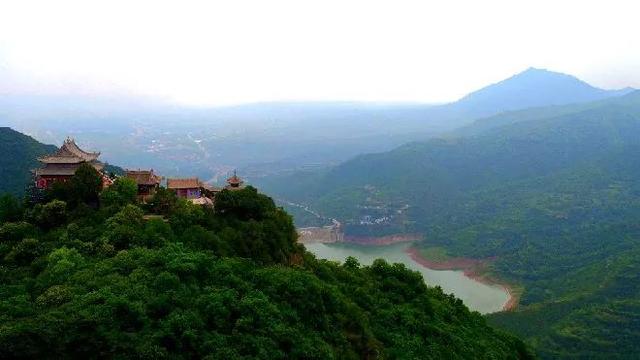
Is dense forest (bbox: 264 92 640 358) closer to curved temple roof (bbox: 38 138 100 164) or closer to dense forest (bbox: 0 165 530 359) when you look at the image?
dense forest (bbox: 0 165 530 359)

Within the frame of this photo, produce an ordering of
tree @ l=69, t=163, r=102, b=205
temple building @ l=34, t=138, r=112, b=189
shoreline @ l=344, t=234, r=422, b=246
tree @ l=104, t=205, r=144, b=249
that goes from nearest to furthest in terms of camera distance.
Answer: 1. tree @ l=104, t=205, r=144, b=249
2. tree @ l=69, t=163, r=102, b=205
3. temple building @ l=34, t=138, r=112, b=189
4. shoreline @ l=344, t=234, r=422, b=246

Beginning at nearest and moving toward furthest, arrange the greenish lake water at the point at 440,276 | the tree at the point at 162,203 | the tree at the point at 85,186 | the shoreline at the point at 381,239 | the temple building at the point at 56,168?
the tree at the point at 85,186, the tree at the point at 162,203, the temple building at the point at 56,168, the greenish lake water at the point at 440,276, the shoreline at the point at 381,239

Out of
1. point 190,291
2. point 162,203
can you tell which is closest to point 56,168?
point 162,203

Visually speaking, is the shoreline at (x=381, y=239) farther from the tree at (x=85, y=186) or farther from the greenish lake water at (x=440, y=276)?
the tree at (x=85, y=186)

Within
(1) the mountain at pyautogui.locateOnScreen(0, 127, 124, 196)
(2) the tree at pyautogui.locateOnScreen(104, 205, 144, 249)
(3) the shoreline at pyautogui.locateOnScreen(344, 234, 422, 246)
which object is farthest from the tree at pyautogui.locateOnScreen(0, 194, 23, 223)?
(3) the shoreline at pyautogui.locateOnScreen(344, 234, 422, 246)

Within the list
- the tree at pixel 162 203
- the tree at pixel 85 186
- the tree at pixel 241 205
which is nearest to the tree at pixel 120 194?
the tree at pixel 85 186
